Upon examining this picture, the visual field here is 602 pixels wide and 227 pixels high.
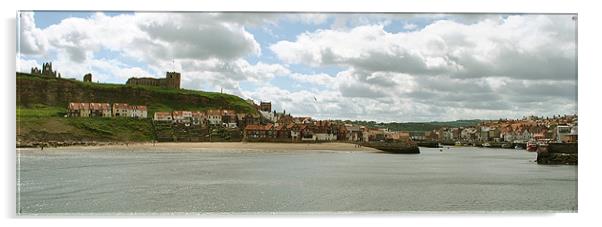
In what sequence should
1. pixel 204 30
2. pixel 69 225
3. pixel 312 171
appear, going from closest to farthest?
1. pixel 69 225
2. pixel 204 30
3. pixel 312 171

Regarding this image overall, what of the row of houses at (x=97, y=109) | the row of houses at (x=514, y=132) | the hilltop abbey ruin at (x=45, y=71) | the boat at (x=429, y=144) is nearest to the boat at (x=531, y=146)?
the row of houses at (x=514, y=132)

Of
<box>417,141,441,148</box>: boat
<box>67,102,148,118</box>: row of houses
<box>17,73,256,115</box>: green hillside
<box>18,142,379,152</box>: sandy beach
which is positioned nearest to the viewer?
<box>17,73,256,115</box>: green hillside

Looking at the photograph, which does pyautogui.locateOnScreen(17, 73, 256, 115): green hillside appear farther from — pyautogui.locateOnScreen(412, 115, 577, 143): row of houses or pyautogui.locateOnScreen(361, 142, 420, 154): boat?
pyautogui.locateOnScreen(412, 115, 577, 143): row of houses

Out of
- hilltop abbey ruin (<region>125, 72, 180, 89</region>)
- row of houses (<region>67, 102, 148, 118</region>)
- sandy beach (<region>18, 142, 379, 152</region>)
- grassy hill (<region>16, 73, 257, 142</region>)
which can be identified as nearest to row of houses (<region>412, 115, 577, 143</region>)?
sandy beach (<region>18, 142, 379, 152</region>)
